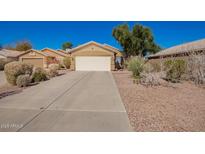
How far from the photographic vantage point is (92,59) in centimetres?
2280

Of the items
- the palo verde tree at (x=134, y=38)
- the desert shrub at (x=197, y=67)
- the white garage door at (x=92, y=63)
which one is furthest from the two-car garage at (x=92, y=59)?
the desert shrub at (x=197, y=67)

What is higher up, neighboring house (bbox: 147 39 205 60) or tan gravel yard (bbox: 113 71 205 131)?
neighboring house (bbox: 147 39 205 60)

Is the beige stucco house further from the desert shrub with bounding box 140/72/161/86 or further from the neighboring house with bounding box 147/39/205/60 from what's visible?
the desert shrub with bounding box 140/72/161/86

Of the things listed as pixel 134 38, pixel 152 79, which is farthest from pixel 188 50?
pixel 134 38

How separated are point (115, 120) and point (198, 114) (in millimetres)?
2637

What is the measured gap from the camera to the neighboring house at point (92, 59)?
22.7 metres

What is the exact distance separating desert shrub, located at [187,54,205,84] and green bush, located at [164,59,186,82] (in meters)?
0.48

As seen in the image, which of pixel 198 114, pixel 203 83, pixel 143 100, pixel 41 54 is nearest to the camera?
pixel 198 114

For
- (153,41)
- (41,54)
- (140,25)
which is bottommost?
(41,54)

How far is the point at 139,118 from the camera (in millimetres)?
4168

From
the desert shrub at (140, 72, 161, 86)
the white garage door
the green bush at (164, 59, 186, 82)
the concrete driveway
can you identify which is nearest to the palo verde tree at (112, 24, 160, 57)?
the white garage door

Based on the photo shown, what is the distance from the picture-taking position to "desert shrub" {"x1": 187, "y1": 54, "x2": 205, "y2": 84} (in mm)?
9219
